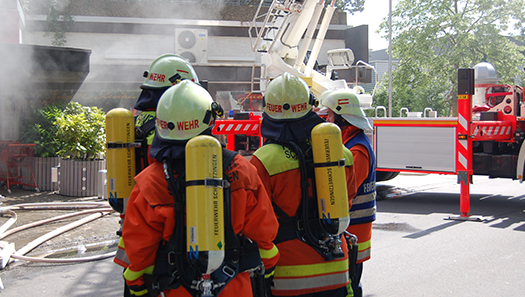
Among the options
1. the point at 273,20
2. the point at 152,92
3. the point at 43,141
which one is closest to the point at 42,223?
the point at 43,141

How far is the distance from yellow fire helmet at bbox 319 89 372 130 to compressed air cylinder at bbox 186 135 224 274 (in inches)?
69.2

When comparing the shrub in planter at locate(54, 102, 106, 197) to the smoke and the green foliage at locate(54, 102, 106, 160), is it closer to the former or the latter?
the green foliage at locate(54, 102, 106, 160)

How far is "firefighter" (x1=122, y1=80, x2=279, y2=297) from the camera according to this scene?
1.93m

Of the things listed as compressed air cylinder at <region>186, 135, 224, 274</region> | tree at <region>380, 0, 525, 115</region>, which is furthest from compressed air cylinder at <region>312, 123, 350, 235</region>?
tree at <region>380, 0, 525, 115</region>

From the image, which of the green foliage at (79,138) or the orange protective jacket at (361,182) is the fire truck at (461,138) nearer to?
the green foliage at (79,138)

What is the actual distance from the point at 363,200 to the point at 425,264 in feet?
8.57

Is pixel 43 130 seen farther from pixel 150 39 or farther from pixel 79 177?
pixel 150 39

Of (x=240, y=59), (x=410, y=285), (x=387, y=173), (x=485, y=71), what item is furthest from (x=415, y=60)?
(x=410, y=285)

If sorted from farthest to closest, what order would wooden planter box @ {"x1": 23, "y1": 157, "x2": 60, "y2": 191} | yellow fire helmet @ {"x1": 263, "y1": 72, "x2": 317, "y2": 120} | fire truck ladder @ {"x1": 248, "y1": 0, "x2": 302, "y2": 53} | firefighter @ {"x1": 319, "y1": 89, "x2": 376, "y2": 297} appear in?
fire truck ladder @ {"x1": 248, "y1": 0, "x2": 302, "y2": 53} < wooden planter box @ {"x1": 23, "y1": 157, "x2": 60, "y2": 191} < firefighter @ {"x1": 319, "y1": 89, "x2": 376, "y2": 297} < yellow fire helmet @ {"x1": 263, "y1": 72, "x2": 317, "y2": 120}

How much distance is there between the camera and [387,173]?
10109mm

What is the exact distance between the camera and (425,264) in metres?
5.27

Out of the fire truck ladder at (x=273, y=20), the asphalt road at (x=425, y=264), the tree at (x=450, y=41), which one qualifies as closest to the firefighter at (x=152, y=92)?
the asphalt road at (x=425, y=264)

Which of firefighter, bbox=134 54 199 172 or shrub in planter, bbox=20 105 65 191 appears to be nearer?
firefighter, bbox=134 54 199 172

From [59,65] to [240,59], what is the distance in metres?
14.0
